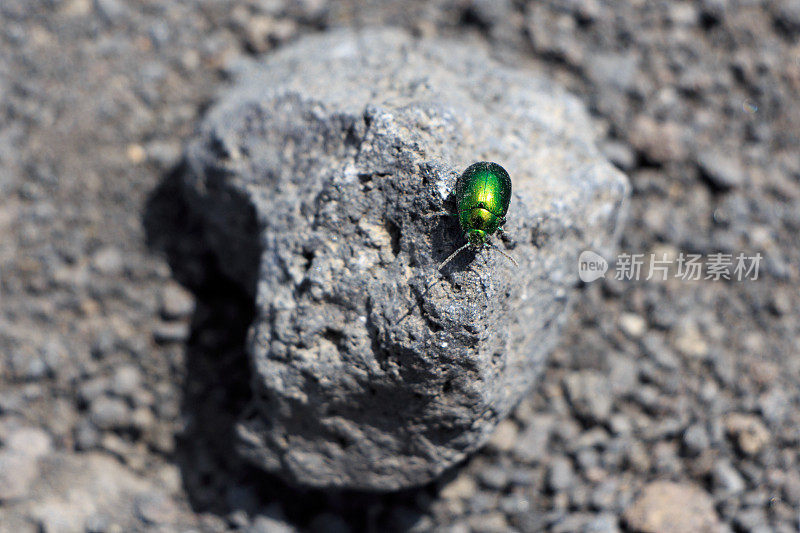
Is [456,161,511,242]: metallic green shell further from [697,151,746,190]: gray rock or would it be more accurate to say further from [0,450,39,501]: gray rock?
[0,450,39,501]: gray rock

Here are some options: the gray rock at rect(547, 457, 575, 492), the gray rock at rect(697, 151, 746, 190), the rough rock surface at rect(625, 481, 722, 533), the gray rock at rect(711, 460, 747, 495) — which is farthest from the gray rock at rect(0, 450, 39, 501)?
the gray rock at rect(697, 151, 746, 190)

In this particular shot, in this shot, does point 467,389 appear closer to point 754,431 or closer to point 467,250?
point 467,250

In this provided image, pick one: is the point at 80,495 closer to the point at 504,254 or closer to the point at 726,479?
the point at 504,254

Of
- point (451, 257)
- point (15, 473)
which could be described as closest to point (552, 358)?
point (451, 257)

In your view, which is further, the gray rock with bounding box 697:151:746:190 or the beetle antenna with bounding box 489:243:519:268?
the gray rock with bounding box 697:151:746:190

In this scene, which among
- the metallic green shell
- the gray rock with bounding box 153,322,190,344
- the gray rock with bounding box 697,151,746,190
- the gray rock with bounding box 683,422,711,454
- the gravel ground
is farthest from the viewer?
the gray rock with bounding box 697,151,746,190

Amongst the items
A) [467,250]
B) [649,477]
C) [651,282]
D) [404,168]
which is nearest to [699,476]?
[649,477]
